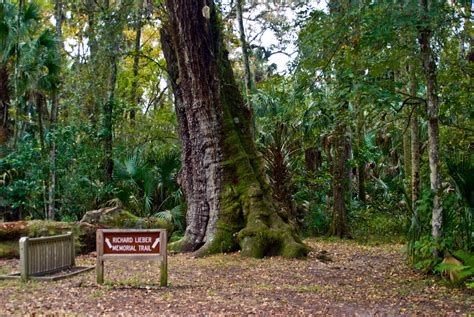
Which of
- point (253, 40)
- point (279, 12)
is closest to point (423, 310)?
point (279, 12)

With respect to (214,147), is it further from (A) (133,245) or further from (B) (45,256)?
(A) (133,245)

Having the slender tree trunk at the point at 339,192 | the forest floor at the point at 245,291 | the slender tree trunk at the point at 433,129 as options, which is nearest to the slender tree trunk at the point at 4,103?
the forest floor at the point at 245,291

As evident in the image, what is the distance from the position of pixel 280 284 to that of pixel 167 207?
10.1 metres

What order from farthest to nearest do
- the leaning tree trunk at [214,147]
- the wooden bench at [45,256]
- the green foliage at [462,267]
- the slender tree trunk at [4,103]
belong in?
1. the slender tree trunk at [4,103]
2. the leaning tree trunk at [214,147]
3. the wooden bench at [45,256]
4. the green foliage at [462,267]

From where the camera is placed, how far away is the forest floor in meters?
6.79

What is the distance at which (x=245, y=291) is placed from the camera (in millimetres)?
8125

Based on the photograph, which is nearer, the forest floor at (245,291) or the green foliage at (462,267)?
the forest floor at (245,291)

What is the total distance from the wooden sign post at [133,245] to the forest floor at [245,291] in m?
0.48

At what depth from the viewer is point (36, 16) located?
18.2 metres

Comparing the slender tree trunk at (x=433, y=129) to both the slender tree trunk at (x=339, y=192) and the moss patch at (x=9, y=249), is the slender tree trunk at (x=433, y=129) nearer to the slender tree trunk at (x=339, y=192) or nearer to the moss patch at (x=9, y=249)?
the slender tree trunk at (x=339, y=192)

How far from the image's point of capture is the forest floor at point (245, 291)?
6.79 m

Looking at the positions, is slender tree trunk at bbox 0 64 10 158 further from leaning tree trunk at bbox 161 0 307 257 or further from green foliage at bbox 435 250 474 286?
green foliage at bbox 435 250 474 286

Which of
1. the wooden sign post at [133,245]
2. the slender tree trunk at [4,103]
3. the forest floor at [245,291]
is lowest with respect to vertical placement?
the forest floor at [245,291]

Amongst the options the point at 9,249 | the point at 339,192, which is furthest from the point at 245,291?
the point at 339,192
